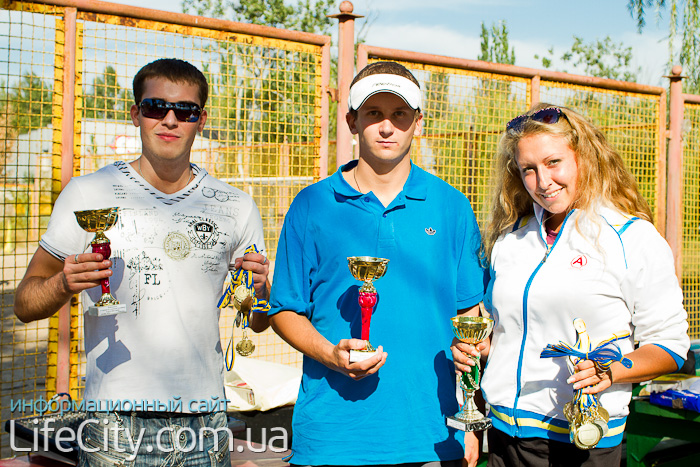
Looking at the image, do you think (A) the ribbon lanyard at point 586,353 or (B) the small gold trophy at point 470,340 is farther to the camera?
(B) the small gold trophy at point 470,340

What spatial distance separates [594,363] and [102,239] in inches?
78.9

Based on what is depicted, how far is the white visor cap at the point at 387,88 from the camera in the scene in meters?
2.65

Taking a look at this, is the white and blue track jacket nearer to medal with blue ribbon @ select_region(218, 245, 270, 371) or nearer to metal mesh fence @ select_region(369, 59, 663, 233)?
medal with blue ribbon @ select_region(218, 245, 270, 371)

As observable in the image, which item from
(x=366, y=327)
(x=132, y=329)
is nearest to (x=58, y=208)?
(x=132, y=329)

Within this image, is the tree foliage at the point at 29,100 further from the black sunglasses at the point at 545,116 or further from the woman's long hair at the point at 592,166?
the woman's long hair at the point at 592,166

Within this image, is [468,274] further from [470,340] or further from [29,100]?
[29,100]

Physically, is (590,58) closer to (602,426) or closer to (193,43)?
(193,43)

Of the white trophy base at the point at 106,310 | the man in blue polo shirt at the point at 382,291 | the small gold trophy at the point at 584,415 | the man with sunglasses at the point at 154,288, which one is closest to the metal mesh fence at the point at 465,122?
the man in blue polo shirt at the point at 382,291

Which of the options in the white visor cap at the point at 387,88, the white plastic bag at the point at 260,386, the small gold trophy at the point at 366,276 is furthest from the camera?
the white plastic bag at the point at 260,386

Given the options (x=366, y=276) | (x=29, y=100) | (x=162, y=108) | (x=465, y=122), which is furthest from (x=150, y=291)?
(x=465, y=122)

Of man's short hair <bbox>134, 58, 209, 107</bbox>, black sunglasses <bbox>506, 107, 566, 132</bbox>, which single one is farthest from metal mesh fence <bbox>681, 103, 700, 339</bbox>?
man's short hair <bbox>134, 58, 209, 107</bbox>

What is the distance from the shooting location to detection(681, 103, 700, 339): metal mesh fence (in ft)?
24.8

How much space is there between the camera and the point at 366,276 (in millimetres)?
2457

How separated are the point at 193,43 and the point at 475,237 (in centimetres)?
276
